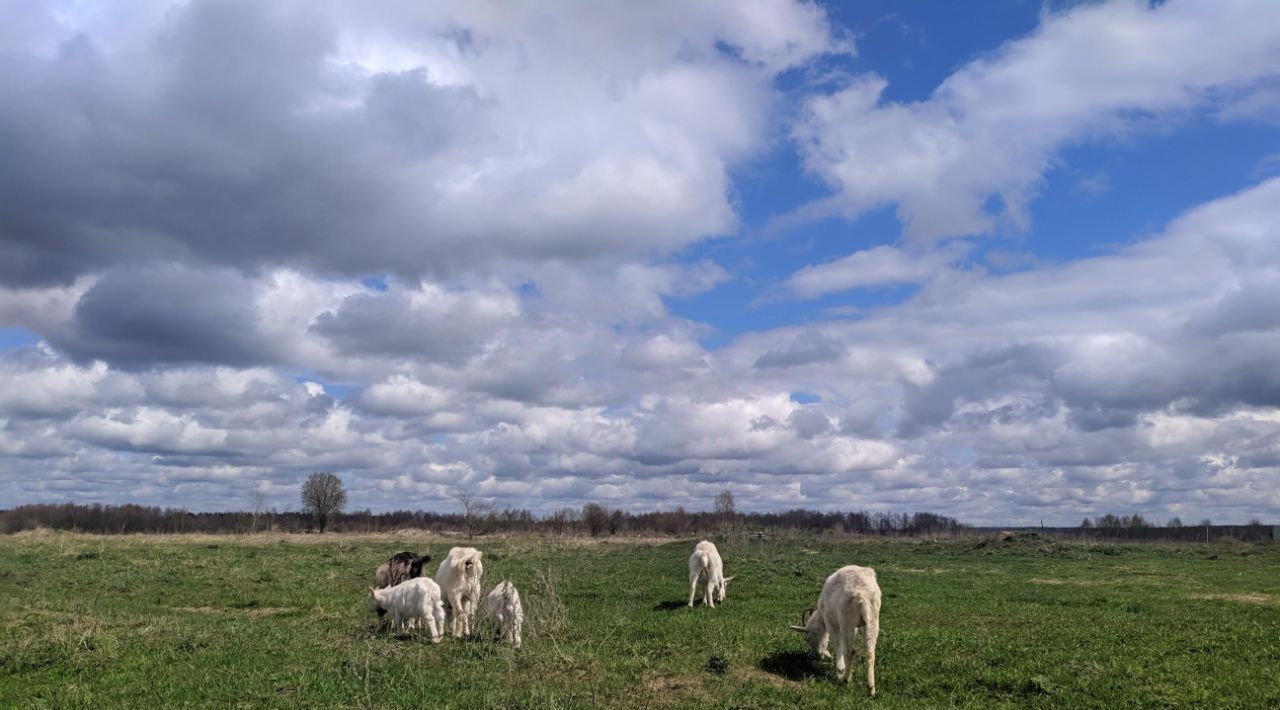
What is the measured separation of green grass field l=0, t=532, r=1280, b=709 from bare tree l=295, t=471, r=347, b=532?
85952 mm

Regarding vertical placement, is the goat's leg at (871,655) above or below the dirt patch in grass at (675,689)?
above

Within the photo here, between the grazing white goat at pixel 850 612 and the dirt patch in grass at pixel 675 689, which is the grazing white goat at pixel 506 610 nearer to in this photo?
the dirt patch in grass at pixel 675 689

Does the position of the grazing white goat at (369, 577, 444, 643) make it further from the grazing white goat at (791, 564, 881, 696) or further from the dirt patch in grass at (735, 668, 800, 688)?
the grazing white goat at (791, 564, 881, 696)

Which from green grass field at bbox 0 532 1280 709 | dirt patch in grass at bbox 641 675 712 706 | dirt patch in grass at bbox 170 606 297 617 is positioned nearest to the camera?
dirt patch in grass at bbox 641 675 712 706

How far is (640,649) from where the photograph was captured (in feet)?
50.1

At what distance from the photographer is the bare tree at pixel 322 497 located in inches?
4377

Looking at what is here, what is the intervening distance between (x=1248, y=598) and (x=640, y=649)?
20.5 m

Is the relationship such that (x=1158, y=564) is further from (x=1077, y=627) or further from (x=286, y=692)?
(x=286, y=692)

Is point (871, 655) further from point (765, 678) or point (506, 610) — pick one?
point (506, 610)

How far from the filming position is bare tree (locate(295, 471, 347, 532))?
111 m

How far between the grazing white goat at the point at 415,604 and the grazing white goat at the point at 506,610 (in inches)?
41.6

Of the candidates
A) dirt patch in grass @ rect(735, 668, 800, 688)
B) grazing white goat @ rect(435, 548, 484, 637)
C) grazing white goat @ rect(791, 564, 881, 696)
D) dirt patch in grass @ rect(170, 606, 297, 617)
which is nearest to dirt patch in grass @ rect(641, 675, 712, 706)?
dirt patch in grass @ rect(735, 668, 800, 688)

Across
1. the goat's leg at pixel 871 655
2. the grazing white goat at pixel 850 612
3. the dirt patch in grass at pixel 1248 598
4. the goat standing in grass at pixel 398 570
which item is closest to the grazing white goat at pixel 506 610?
the grazing white goat at pixel 850 612

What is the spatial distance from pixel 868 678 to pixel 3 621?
20199mm
